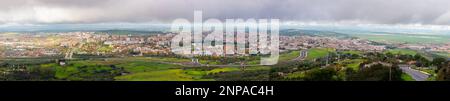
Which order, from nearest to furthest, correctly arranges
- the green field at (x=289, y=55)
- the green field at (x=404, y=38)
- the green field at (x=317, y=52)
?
the green field at (x=289, y=55)
the green field at (x=317, y=52)
the green field at (x=404, y=38)

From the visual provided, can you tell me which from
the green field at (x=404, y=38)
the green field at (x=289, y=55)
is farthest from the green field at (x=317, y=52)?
the green field at (x=404, y=38)

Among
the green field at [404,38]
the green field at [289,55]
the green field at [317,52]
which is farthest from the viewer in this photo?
the green field at [404,38]

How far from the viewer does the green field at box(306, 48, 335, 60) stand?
17.7 m

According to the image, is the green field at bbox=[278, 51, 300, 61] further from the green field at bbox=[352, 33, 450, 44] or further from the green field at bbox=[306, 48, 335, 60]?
the green field at bbox=[352, 33, 450, 44]

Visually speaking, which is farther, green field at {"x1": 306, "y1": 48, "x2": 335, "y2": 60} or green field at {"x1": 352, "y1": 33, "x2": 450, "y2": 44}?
green field at {"x1": 352, "y1": 33, "x2": 450, "y2": 44}

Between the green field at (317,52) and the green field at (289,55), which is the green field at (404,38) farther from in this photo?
the green field at (289,55)

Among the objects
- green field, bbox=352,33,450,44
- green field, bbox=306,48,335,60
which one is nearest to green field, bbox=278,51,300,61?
green field, bbox=306,48,335,60

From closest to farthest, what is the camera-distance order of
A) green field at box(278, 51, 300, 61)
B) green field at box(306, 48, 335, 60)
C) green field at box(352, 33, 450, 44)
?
green field at box(278, 51, 300, 61)
green field at box(306, 48, 335, 60)
green field at box(352, 33, 450, 44)

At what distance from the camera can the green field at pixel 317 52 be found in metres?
17.7

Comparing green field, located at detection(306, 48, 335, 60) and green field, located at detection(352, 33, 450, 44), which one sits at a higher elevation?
green field, located at detection(352, 33, 450, 44)

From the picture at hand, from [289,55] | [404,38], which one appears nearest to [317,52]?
[289,55]

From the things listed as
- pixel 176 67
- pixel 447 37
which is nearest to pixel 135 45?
pixel 176 67

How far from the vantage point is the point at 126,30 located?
20.7 metres
